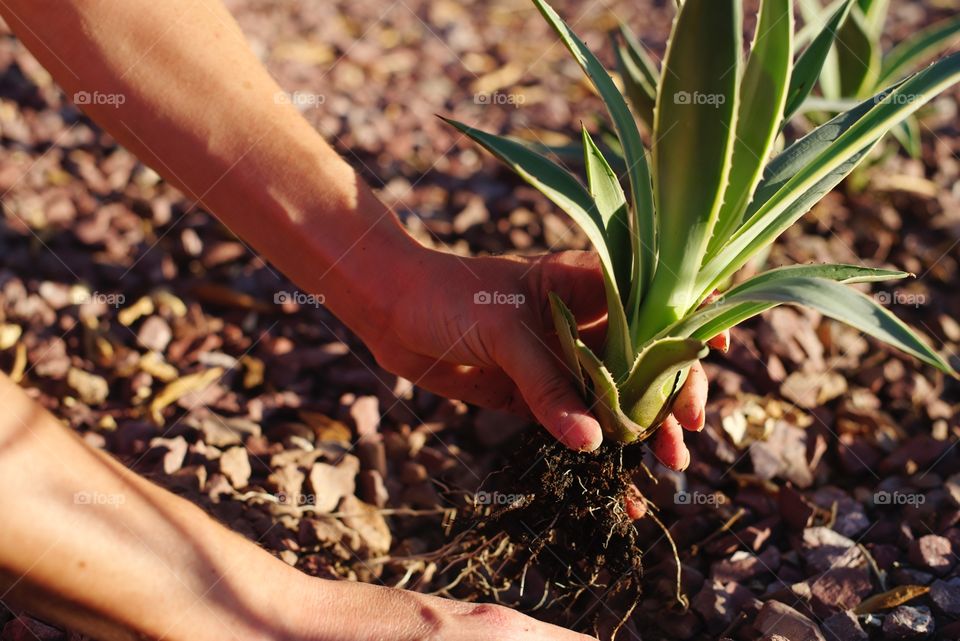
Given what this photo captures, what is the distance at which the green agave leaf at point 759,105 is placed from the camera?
45.8 inches

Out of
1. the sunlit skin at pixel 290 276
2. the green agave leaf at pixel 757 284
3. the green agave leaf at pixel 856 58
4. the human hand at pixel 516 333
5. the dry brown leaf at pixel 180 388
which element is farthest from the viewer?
A: the green agave leaf at pixel 856 58

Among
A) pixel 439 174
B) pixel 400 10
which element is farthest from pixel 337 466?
pixel 400 10

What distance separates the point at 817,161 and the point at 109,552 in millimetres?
1110

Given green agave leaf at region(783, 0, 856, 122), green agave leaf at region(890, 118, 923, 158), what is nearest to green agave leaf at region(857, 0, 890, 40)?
green agave leaf at region(890, 118, 923, 158)

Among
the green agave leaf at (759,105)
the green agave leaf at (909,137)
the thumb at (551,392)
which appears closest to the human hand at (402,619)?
the thumb at (551,392)

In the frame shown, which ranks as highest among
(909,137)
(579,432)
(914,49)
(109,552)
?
(914,49)

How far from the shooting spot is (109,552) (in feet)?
3.70

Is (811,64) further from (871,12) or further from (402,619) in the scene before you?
(402,619)

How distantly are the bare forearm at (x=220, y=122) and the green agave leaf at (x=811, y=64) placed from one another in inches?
27.2

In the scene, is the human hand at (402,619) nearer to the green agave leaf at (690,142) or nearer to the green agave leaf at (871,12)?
the green agave leaf at (690,142)

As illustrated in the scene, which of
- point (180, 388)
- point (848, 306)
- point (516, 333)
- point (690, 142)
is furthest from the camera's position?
point (180, 388)

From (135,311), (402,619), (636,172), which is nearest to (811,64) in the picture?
(636,172)

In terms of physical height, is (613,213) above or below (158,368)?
above

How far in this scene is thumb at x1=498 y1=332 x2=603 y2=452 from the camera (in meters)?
1.31
